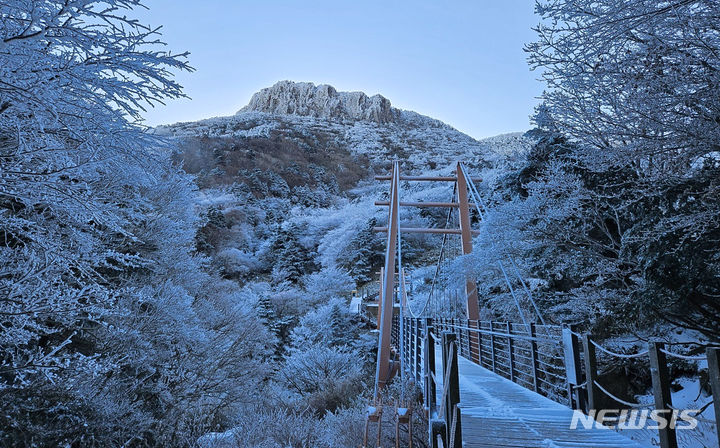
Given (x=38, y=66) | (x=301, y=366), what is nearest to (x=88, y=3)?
(x=38, y=66)

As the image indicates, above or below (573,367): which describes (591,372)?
above

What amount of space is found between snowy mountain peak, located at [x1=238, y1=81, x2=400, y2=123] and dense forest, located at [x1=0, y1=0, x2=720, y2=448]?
67619 mm

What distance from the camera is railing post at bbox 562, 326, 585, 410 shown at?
3.82m

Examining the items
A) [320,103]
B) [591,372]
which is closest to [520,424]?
[591,372]

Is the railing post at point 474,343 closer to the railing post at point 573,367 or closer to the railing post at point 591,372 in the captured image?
the railing post at point 573,367

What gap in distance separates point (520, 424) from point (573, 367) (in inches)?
40.5

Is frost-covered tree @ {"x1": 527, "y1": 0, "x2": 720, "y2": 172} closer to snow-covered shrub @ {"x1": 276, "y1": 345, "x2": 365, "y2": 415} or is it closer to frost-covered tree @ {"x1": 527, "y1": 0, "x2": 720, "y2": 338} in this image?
frost-covered tree @ {"x1": 527, "y1": 0, "x2": 720, "y2": 338}

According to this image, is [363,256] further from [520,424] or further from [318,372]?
[520,424]

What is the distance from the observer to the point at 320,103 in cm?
8269

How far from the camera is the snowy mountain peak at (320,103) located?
80188 millimetres

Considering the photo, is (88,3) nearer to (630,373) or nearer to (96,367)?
(96,367)

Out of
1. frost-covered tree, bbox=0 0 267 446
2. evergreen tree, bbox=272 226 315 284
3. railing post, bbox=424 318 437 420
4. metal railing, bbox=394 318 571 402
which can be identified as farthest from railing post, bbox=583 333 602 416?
evergreen tree, bbox=272 226 315 284

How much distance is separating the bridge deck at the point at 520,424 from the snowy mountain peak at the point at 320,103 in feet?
251

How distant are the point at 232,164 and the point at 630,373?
4451 cm
